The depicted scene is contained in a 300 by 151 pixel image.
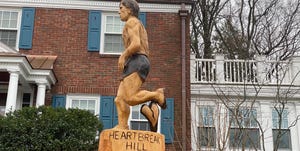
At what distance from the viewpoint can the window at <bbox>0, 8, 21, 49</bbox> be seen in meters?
14.6

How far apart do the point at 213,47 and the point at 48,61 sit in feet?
40.6

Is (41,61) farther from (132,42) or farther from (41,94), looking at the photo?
(132,42)

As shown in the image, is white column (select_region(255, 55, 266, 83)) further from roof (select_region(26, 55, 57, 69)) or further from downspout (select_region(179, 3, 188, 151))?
roof (select_region(26, 55, 57, 69))

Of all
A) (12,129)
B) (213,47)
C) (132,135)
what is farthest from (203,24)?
(132,135)

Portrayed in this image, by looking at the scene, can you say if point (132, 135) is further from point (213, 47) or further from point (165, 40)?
point (213, 47)

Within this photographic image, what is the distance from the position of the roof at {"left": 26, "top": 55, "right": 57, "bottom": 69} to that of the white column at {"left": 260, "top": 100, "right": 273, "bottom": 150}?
6.72 metres

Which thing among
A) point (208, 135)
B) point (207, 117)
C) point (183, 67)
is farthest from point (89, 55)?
point (208, 135)

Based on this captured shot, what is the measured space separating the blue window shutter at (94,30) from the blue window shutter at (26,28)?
1.82 meters

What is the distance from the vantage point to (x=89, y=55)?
14375 mm

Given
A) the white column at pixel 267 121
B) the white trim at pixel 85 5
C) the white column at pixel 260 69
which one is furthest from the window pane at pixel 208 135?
the white trim at pixel 85 5

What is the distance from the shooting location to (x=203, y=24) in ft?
81.0

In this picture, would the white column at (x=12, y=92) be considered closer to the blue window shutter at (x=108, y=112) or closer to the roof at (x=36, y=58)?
the roof at (x=36, y=58)

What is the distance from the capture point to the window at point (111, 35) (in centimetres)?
1467

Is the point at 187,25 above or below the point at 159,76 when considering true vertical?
above
